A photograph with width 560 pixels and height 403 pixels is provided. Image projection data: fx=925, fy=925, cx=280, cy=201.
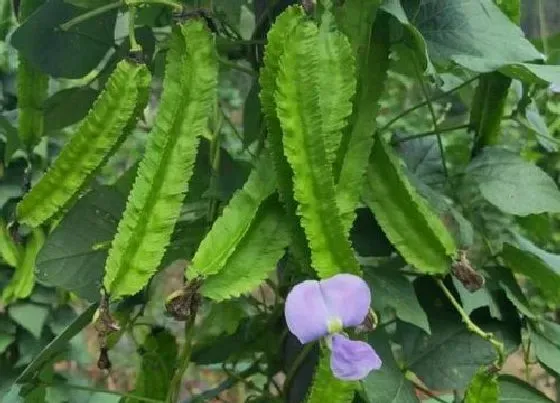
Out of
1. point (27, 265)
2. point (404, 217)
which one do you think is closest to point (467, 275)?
point (404, 217)

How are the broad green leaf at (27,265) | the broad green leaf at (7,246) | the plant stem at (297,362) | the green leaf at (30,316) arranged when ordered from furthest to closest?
the green leaf at (30,316) < the broad green leaf at (27,265) < the broad green leaf at (7,246) < the plant stem at (297,362)

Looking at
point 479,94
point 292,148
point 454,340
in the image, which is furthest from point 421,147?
point 292,148

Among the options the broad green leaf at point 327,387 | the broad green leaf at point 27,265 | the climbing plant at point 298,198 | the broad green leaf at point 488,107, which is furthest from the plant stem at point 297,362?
the broad green leaf at point 27,265

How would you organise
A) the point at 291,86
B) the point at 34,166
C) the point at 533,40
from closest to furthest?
the point at 291,86 → the point at 533,40 → the point at 34,166

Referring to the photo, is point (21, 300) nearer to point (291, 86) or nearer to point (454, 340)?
point (454, 340)

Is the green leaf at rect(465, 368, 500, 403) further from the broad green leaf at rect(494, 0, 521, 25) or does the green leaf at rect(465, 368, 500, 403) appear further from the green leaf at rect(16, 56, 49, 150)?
the green leaf at rect(16, 56, 49, 150)

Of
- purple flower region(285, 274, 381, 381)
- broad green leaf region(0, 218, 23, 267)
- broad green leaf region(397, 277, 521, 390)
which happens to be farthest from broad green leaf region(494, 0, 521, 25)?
broad green leaf region(0, 218, 23, 267)

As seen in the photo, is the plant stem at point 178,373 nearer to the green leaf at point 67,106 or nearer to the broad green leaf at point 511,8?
the green leaf at point 67,106
